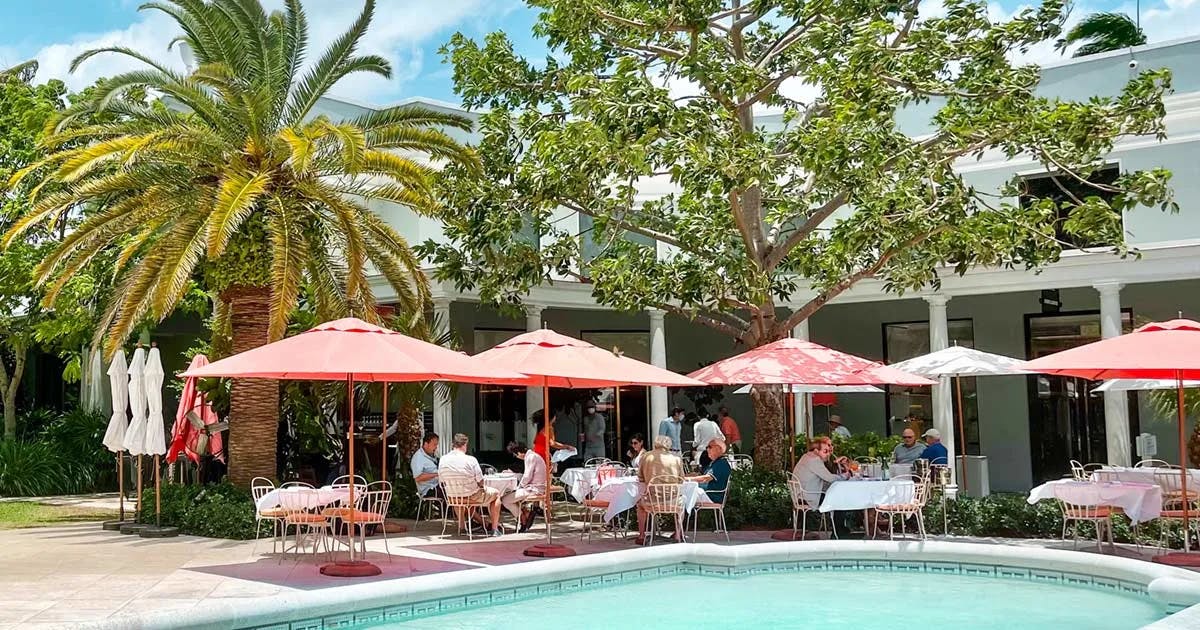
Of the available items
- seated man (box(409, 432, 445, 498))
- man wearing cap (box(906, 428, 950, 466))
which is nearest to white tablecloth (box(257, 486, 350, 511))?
seated man (box(409, 432, 445, 498))

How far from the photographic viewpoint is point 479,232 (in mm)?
14914

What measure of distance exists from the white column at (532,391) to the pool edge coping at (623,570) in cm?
830

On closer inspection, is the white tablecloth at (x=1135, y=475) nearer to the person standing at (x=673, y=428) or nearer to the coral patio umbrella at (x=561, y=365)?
the coral patio umbrella at (x=561, y=365)

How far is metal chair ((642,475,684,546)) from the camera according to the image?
506 inches

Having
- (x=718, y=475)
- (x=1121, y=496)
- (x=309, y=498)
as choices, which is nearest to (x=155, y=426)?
(x=309, y=498)

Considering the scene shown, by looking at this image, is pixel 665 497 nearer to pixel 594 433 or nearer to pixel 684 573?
pixel 684 573

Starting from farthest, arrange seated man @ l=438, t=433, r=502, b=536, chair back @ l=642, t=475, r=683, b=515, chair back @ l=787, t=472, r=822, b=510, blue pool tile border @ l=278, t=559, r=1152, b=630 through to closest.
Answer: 1. seated man @ l=438, t=433, r=502, b=536
2. chair back @ l=787, t=472, r=822, b=510
3. chair back @ l=642, t=475, r=683, b=515
4. blue pool tile border @ l=278, t=559, r=1152, b=630

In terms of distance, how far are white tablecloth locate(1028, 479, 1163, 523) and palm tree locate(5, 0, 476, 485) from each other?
29.3 ft

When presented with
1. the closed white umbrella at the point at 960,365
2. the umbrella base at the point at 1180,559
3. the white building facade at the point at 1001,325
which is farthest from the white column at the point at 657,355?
the umbrella base at the point at 1180,559

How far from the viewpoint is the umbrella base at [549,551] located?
12.3 m

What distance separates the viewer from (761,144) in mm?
13766

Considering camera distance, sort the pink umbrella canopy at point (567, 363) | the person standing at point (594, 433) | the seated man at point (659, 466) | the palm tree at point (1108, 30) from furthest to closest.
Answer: the palm tree at point (1108, 30)
the person standing at point (594, 433)
the seated man at point (659, 466)
the pink umbrella canopy at point (567, 363)

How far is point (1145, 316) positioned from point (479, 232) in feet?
44.7

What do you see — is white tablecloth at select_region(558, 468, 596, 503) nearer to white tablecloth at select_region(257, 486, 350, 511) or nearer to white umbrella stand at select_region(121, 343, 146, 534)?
white tablecloth at select_region(257, 486, 350, 511)
